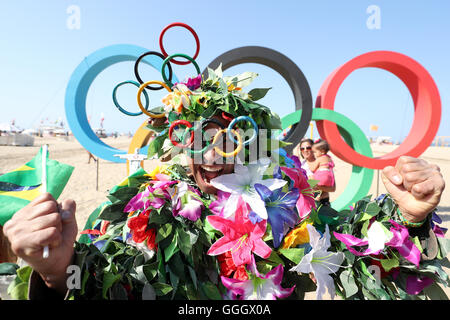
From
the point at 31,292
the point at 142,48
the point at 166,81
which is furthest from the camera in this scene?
the point at 142,48

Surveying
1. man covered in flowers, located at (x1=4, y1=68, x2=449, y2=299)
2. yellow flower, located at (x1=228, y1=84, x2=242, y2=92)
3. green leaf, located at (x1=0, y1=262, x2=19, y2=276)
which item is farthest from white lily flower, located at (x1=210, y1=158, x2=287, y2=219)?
green leaf, located at (x1=0, y1=262, x2=19, y2=276)

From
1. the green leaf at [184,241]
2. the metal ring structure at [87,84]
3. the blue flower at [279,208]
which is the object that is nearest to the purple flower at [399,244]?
the blue flower at [279,208]

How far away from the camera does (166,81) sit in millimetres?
1146

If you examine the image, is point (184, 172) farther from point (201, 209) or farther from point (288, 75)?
point (288, 75)

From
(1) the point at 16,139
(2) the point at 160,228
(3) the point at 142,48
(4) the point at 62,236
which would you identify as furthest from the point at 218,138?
(1) the point at 16,139

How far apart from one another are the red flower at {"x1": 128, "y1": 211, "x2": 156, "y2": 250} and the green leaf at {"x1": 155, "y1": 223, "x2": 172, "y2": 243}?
0.03 m

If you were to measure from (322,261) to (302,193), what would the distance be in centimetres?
27

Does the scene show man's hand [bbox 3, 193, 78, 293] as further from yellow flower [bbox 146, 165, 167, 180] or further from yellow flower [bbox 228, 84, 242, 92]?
yellow flower [bbox 228, 84, 242, 92]

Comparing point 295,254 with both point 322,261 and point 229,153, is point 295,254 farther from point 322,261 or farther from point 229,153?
point 229,153

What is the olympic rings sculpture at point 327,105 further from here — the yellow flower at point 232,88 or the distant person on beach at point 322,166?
the yellow flower at point 232,88

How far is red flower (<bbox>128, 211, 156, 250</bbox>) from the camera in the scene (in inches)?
37.4

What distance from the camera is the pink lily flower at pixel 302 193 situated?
3.34 feet

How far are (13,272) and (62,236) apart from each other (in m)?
0.21
